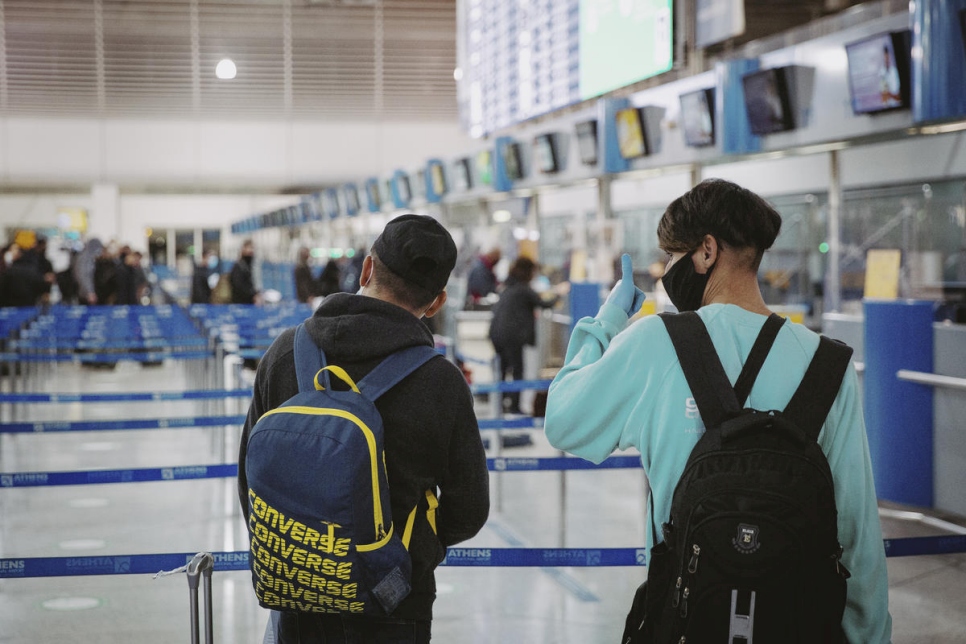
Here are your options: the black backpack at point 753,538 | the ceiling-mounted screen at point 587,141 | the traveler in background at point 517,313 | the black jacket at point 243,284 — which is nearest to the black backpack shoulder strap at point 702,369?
the black backpack at point 753,538

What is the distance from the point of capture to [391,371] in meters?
1.78

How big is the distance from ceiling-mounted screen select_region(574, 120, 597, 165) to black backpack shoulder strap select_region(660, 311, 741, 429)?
8.02 metres

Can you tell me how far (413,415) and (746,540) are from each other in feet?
2.02

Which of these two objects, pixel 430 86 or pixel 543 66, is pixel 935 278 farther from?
pixel 430 86

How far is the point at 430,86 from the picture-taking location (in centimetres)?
2638

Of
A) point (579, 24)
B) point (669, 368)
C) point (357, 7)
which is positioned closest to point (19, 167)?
point (357, 7)

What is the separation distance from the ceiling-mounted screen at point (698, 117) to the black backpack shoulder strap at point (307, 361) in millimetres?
6187

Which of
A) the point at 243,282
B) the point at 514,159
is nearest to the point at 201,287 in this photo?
the point at 243,282

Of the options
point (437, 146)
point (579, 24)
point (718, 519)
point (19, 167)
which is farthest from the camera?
point (437, 146)

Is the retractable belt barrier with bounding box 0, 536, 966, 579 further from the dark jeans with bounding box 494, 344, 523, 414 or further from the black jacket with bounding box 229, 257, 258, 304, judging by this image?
the black jacket with bounding box 229, 257, 258, 304

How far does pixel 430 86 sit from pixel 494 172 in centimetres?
1488

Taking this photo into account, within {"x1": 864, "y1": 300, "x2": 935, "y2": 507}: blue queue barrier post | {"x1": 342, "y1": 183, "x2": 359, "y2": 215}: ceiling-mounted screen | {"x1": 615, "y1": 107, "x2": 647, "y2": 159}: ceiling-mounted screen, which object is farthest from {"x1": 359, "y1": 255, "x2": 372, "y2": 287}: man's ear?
{"x1": 342, "y1": 183, "x2": 359, "y2": 215}: ceiling-mounted screen

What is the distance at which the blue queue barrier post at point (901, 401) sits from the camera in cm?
605

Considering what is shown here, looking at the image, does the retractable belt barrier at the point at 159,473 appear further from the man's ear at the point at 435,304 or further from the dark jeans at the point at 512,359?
the dark jeans at the point at 512,359
